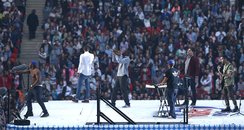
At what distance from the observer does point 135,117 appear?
25.6 meters

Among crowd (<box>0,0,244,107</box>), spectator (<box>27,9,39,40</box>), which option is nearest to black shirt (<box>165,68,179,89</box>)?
crowd (<box>0,0,244,107</box>)

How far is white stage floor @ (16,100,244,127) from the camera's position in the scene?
969 inches

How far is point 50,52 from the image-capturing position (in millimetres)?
36000

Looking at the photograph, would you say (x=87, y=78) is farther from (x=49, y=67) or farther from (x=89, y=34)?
(x=89, y=34)

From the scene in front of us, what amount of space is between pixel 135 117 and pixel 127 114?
657mm

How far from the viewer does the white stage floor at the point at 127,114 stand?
2461cm

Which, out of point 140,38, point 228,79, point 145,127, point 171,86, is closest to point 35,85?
point 145,127

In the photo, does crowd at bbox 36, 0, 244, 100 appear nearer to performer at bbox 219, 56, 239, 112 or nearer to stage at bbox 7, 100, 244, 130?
stage at bbox 7, 100, 244, 130

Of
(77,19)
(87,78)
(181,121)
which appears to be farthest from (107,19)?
(181,121)

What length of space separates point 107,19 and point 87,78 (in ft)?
35.1

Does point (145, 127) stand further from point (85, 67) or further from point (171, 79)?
point (85, 67)

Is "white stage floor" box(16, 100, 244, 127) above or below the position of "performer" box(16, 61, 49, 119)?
below

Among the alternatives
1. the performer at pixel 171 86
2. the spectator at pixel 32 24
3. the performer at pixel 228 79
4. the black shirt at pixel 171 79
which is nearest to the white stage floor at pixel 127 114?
the performer at pixel 171 86

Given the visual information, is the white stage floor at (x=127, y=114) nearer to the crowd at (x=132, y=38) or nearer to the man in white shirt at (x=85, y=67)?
the man in white shirt at (x=85, y=67)
